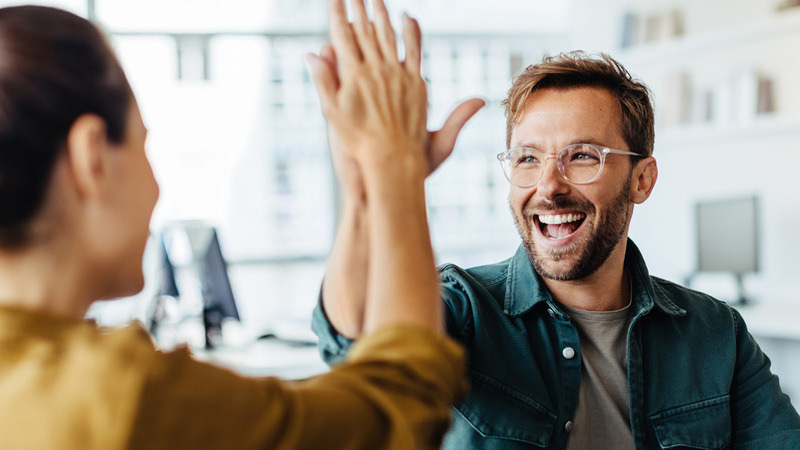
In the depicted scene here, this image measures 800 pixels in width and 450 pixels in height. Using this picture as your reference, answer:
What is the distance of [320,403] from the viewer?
688mm

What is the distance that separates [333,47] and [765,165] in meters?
→ 4.29

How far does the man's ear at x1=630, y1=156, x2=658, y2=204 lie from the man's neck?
184mm

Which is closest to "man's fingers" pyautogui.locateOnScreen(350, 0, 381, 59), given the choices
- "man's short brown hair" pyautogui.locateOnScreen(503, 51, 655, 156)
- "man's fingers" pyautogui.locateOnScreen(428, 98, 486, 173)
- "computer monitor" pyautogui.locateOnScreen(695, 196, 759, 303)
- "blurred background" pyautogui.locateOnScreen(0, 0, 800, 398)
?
"man's fingers" pyautogui.locateOnScreen(428, 98, 486, 173)

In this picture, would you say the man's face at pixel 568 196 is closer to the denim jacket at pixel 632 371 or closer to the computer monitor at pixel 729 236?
the denim jacket at pixel 632 371

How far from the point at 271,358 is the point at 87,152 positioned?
110 inches

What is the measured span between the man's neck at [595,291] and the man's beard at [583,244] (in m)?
0.02

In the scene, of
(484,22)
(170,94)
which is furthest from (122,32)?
(484,22)

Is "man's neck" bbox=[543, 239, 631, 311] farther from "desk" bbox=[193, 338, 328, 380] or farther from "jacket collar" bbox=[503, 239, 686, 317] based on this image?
"desk" bbox=[193, 338, 328, 380]

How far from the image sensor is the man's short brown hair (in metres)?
1.77

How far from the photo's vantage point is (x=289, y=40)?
602cm

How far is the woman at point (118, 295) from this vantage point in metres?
0.64

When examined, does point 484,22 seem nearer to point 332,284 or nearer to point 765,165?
point 765,165

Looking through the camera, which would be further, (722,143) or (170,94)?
(170,94)

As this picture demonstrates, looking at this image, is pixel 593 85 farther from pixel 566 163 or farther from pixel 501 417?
pixel 501 417
